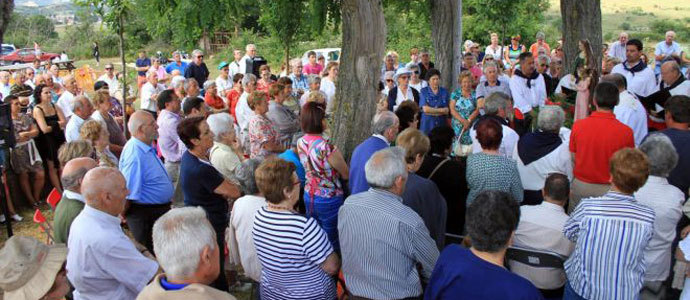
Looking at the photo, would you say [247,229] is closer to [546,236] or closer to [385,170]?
[385,170]

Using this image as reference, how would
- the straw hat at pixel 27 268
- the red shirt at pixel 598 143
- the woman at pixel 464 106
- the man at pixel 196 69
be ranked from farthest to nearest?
1. the man at pixel 196 69
2. the woman at pixel 464 106
3. the red shirt at pixel 598 143
4. the straw hat at pixel 27 268

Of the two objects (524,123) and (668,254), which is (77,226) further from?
(524,123)

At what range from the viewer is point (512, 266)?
3.46m

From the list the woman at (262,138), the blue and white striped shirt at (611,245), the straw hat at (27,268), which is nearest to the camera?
the straw hat at (27,268)

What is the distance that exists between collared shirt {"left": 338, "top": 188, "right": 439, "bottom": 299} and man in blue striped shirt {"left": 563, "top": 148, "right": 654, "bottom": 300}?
33.7 inches

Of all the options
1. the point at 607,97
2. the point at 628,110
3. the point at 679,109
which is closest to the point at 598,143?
Answer: the point at 607,97

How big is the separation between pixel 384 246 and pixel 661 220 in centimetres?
195

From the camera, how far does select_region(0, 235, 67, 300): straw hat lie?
247 centimetres

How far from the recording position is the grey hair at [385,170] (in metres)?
3.21

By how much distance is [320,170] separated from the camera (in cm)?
466

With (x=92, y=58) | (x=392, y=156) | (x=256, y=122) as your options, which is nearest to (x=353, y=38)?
(x=256, y=122)

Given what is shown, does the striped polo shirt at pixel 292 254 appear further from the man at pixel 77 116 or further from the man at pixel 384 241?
the man at pixel 77 116

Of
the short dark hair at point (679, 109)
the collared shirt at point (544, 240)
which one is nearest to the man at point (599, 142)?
the short dark hair at point (679, 109)

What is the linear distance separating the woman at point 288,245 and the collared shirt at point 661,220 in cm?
214
